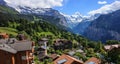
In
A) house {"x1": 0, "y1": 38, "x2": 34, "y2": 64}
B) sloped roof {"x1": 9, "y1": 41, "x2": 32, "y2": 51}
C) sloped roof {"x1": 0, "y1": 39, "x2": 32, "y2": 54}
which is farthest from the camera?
sloped roof {"x1": 9, "y1": 41, "x2": 32, "y2": 51}

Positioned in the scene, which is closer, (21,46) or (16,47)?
(16,47)

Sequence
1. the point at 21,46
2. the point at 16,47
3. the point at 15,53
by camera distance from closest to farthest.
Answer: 1. the point at 15,53
2. the point at 16,47
3. the point at 21,46

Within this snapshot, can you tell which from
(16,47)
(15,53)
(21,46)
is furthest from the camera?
(21,46)

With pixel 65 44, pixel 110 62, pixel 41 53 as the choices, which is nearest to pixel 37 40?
pixel 65 44

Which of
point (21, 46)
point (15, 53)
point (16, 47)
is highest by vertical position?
point (21, 46)

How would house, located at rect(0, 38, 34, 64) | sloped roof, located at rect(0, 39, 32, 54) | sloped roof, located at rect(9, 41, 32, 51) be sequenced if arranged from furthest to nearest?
sloped roof, located at rect(9, 41, 32, 51) < sloped roof, located at rect(0, 39, 32, 54) < house, located at rect(0, 38, 34, 64)

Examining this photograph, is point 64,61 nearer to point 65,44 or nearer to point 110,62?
point 110,62

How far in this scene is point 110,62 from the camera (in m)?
77.4

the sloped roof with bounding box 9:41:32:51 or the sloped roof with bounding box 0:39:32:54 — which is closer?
the sloped roof with bounding box 0:39:32:54

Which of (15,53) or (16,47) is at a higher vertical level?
(16,47)

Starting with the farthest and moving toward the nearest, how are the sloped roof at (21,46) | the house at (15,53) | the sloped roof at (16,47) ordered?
the sloped roof at (21,46) < the sloped roof at (16,47) < the house at (15,53)

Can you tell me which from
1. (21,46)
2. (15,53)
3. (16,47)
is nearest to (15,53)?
(15,53)

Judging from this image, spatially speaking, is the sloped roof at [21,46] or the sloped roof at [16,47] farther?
the sloped roof at [21,46]

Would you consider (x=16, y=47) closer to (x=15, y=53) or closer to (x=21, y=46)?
(x=21, y=46)
